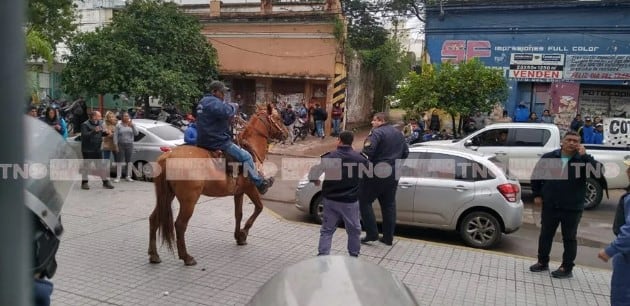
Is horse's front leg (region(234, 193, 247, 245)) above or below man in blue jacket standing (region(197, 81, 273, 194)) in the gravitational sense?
below

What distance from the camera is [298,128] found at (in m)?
22.6

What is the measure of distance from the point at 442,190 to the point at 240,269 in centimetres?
348

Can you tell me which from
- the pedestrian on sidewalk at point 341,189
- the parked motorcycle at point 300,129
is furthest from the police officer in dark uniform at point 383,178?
the parked motorcycle at point 300,129

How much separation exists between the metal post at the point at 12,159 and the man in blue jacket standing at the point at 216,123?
5.50 meters

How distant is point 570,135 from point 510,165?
629cm

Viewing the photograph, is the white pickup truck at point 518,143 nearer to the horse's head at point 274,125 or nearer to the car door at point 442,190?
the car door at point 442,190

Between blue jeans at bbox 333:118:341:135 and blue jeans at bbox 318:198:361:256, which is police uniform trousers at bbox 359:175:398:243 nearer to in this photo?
blue jeans at bbox 318:198:361:256

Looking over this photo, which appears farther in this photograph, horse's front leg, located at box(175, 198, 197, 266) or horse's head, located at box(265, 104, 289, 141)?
horse's head, located at box(265, 104, 289, 141)

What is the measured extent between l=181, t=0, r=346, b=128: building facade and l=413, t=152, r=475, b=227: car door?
1521 cm

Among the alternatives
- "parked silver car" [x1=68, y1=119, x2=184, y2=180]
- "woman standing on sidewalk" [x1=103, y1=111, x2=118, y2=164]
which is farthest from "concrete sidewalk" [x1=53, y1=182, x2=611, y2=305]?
"parked silver car" [x1=68, y1=119, x2=184, y2=180]

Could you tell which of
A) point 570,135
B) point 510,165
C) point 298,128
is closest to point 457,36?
point 298,128

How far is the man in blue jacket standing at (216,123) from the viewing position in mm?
6734

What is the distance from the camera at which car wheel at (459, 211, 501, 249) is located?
803cm

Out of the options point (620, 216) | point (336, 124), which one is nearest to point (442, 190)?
point (620, 216)
